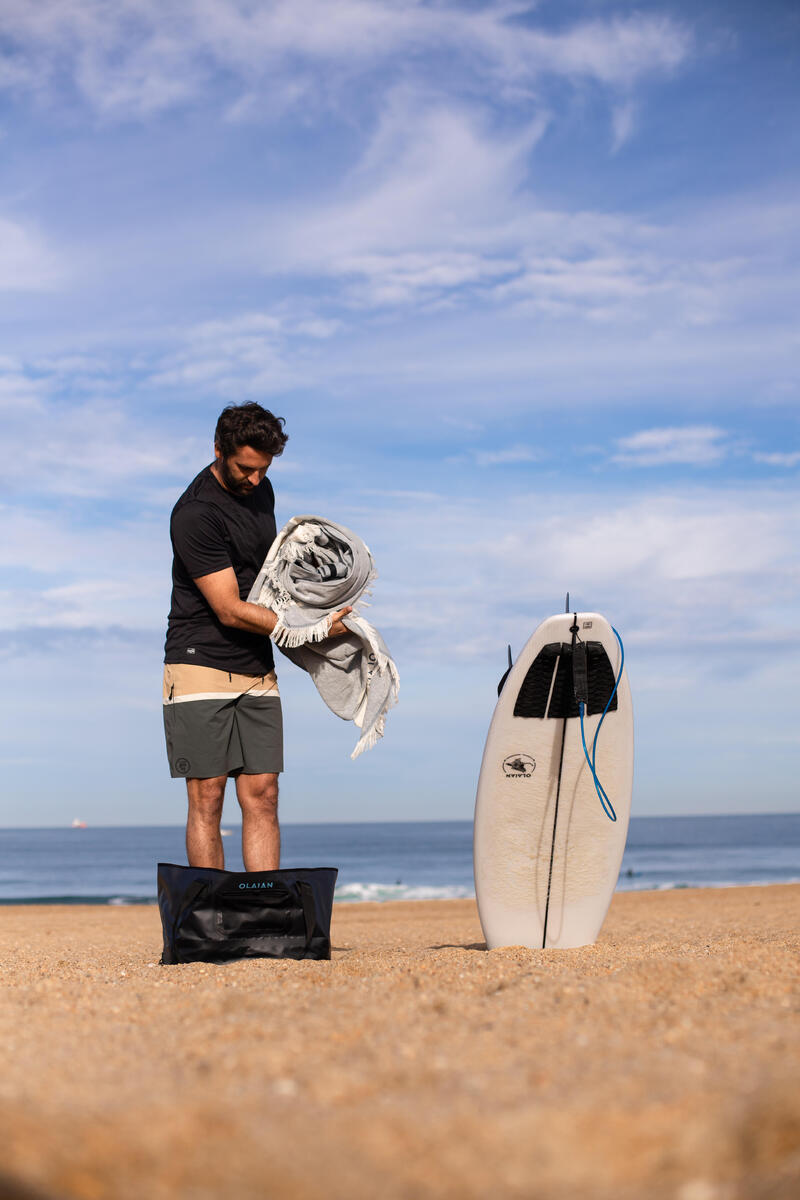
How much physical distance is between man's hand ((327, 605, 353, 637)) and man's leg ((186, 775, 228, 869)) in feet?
2.39

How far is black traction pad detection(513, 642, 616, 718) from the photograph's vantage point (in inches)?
154

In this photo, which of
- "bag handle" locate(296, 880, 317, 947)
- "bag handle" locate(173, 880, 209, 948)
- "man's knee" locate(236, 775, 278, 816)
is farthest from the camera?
"man's knee" locate(236, 775, 278, 816)

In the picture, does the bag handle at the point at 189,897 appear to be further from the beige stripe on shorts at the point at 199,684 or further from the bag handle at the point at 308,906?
the beige stripe on shorts at the point at 199,684

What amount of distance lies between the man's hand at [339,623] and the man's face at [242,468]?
2.03 ft

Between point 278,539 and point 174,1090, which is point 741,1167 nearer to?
point 174,1090

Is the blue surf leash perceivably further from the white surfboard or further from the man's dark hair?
the man's dark hair

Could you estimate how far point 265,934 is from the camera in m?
3.23

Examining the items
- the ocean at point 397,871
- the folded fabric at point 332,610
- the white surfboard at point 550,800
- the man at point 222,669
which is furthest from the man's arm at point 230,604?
the ocean at point 397,871

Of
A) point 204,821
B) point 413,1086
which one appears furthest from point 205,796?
point 413,1086

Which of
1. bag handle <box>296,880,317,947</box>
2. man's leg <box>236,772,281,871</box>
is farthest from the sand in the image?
man's leg <box>236,772,281,871</box>

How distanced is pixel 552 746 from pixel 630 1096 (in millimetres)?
2688

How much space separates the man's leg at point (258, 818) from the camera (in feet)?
11.7

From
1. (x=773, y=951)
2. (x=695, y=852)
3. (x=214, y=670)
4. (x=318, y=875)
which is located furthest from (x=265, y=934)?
(x=695, y=852)

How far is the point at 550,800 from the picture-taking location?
4.00m
